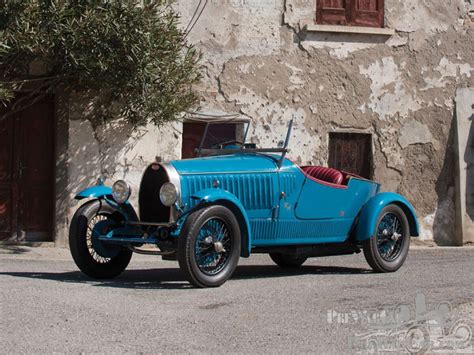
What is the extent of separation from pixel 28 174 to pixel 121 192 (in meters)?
5.12

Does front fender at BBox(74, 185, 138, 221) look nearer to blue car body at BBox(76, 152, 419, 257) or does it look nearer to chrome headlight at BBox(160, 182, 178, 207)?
blue car body at BBox(76, 152, 419, 257)

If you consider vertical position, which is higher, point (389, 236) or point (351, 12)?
point (351, 12)

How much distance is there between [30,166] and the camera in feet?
44.9

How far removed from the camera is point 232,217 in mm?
8461

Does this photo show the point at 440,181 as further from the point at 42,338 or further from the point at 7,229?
the point at 42,338

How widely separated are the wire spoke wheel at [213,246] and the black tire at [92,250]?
1.07 meters

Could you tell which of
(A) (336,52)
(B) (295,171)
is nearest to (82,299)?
(B) (295,171)

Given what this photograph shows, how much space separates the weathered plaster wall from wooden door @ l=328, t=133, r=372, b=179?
169mm

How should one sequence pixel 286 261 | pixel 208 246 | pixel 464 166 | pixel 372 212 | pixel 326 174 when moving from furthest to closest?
1. pixel 464 166
2. pixel 286 261
3. pixel 326 174
4. pixel 372 212
5. pixel 208 246

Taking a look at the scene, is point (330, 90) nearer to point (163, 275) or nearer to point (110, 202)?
point (163, 275)

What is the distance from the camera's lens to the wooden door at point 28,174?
44.5 feet

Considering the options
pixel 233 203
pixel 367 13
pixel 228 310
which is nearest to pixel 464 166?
pixel 367 13

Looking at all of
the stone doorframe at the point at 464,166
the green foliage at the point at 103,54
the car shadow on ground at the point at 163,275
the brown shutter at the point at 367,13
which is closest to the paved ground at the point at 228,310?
the car shadow on ground at the point at 163,275

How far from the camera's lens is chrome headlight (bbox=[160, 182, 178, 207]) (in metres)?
8.38
